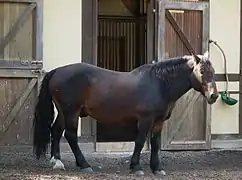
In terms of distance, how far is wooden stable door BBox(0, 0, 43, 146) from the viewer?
7918 mm

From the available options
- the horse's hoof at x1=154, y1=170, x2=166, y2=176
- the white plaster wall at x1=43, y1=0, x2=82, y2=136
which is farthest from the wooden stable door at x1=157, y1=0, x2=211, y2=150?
the horse's hoof at x1=154, y1=170, x2=166, y2=176

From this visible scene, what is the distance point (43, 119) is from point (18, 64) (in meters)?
1.12

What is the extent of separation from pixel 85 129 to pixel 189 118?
62.8 inches

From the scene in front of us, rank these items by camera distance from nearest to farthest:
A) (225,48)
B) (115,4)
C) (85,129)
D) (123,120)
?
1. (123,120)
2. (85,129)
3. (225,48)
4. (115,4)

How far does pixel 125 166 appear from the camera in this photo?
7.58 metres

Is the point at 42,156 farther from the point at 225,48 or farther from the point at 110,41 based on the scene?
the point at 110,41

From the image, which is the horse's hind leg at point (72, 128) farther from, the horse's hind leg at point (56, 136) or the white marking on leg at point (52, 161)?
the white marking on leg at point (52, 161)

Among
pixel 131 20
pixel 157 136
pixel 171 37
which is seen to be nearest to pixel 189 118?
pixel 171 37

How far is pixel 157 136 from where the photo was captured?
277 inches

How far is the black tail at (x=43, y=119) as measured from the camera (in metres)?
7.15

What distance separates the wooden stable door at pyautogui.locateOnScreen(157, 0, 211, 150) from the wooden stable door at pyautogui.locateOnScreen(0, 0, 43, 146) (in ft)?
6.21

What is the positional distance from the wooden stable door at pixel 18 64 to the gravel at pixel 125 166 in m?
0.40

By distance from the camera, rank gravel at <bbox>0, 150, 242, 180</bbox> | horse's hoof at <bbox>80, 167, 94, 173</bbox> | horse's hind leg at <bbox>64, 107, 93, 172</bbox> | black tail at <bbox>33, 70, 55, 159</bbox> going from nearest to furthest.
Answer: gravel at <bbox>0, 150, 242, 180</bbox>
horse's hoof at <bbox>80, 167, 94, 173</bbox>
horse's hind leg at <bbox>64, 107, 93, 172</bbox>
black tail at <bbox>33, 70, 55, 159</bbox>

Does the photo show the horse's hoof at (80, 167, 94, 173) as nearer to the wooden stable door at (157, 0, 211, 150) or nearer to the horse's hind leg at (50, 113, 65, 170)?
the horse's hind leg at (50, 113, 65, 170)
